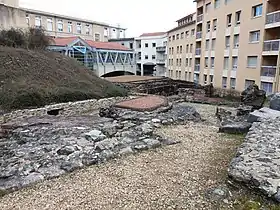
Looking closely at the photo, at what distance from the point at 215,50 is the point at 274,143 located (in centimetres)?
2554

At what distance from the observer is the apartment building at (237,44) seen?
816 inches

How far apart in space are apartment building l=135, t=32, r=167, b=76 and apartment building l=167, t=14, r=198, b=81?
831 cm

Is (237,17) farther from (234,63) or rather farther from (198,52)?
(198,52)

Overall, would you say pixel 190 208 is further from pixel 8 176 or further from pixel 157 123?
pixel 157 123

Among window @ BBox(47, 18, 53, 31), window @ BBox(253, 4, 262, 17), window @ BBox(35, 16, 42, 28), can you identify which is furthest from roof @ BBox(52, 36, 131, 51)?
window @ BBox(253, 4, 262, 17)

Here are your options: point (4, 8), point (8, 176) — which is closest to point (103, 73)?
point (4, 8)

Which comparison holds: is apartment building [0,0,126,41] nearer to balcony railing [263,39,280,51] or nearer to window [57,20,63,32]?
window [57,20,63,32]

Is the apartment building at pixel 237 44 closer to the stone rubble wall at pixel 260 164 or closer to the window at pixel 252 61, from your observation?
the window at pixel 252 61

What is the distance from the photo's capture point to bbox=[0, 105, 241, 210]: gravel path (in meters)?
4.57

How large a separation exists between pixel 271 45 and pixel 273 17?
2.37 metres

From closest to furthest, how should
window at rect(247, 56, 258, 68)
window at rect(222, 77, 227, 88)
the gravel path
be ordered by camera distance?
the gravel path, window at rect(247, 56, 258, 68), window at rect(222, 77, 227, 88)

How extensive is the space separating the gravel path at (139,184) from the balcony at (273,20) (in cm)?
1719

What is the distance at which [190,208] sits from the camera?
14.3 feet

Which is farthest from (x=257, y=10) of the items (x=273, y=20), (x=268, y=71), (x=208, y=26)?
(x=208, y=26)
